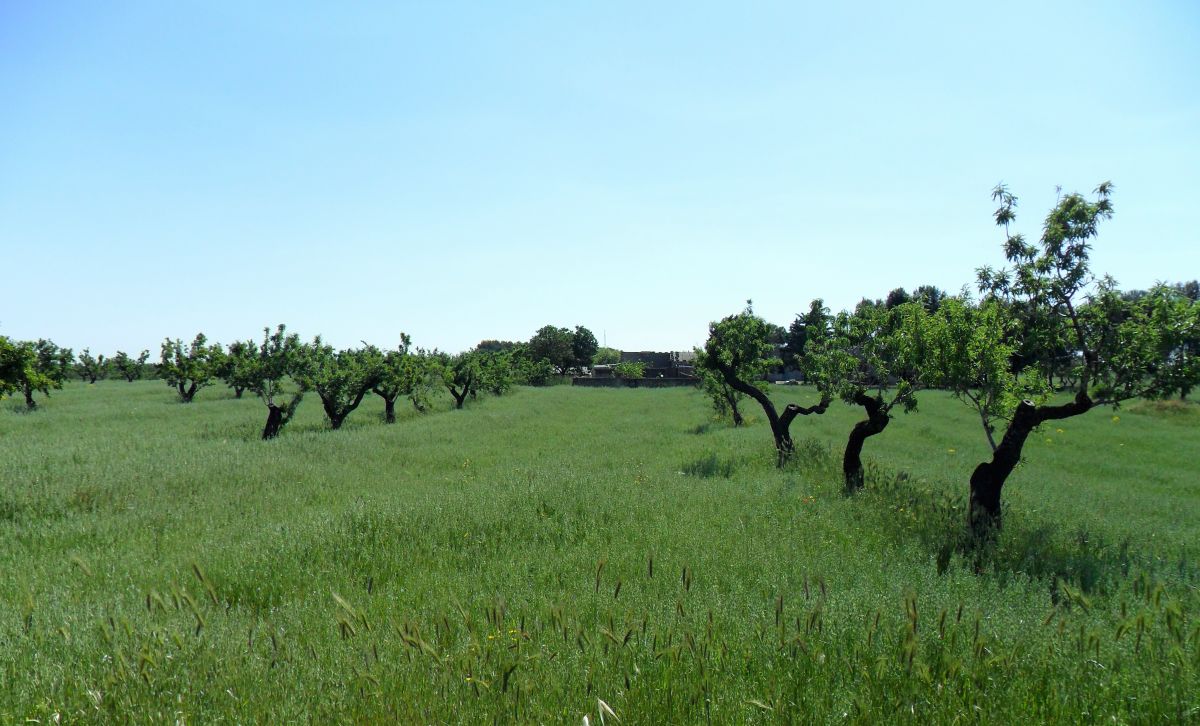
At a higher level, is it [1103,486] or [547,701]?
[547,701]

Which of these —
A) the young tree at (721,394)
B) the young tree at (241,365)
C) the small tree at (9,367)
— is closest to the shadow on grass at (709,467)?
the young tree at (721,394)

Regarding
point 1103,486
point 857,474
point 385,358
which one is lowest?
point 1103,486

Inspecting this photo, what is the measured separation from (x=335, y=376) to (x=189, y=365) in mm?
26961

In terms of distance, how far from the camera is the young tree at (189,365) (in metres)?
47.3

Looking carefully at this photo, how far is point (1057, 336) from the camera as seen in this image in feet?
35.7

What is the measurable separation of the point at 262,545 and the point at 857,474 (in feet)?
39.4

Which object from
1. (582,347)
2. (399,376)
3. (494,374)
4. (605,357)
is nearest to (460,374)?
(494,374)

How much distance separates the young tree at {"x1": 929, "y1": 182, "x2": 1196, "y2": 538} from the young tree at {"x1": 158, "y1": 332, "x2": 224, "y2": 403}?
Result: 5187 centimetres

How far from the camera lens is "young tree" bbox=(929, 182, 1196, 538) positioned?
10.0 m

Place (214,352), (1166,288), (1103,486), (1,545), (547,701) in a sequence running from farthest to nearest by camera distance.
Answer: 1. (214,352)
2. (1103,486)
3. (1166,288)
4. (1,545)
5. (547,701)

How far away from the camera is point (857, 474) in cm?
1388

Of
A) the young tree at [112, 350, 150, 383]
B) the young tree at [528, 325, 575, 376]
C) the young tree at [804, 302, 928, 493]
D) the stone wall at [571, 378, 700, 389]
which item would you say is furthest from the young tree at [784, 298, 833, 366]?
the young tree at [112, 350, 150, 383]

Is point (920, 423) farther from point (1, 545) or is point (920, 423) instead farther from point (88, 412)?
point (88, 412)

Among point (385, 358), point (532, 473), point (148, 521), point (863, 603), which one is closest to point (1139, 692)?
point (863, 603)
